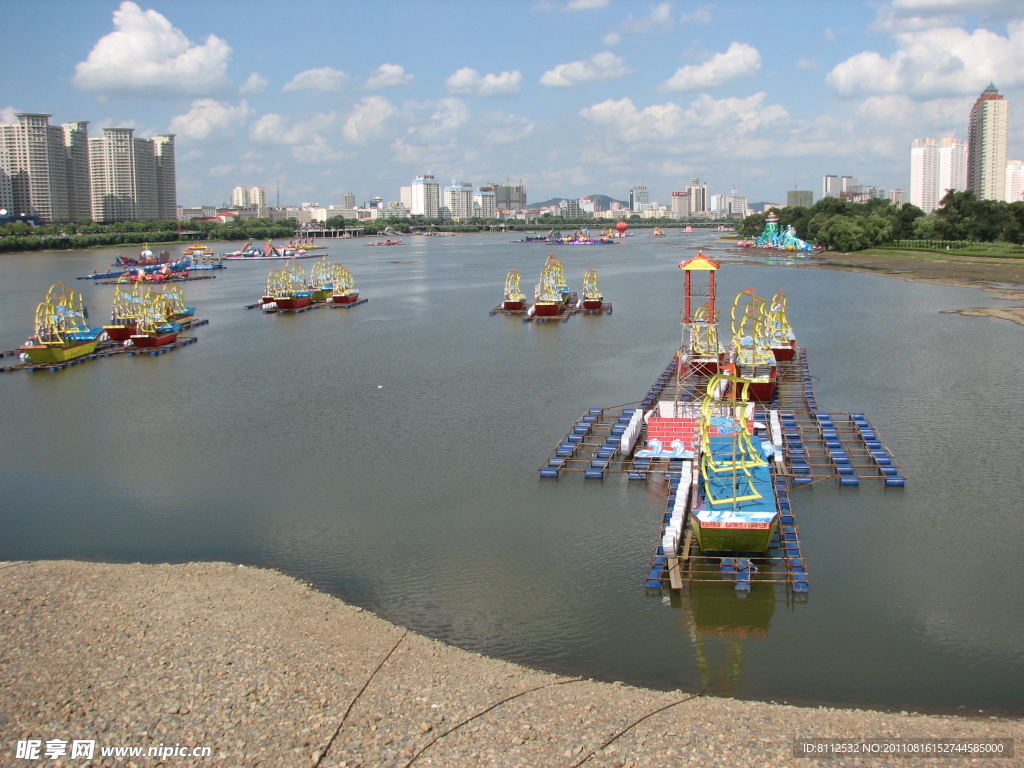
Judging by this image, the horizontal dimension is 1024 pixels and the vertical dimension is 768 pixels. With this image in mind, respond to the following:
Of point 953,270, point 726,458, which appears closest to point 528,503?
point 726,458

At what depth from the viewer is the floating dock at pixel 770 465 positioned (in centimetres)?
1079

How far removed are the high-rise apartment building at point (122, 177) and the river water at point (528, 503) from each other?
122 m

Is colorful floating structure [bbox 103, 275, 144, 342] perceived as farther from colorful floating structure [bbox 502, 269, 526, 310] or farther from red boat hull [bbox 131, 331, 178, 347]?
colorful floating structure [bbox 502, 269, 526, 310]

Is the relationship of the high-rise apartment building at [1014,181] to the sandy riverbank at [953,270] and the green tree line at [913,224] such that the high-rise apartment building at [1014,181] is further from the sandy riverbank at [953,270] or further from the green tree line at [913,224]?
the sandy riverbank at [953,270]

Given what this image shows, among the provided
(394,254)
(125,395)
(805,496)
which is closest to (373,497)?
(805,496)

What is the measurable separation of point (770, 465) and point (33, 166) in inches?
5427

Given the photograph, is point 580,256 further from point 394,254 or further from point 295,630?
point 295,630

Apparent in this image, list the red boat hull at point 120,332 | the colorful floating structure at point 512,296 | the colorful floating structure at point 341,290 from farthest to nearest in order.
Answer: the colorful floating structure at point 341,290, the colorful floating structure at point 512,296, the red boat hull at point 120,332

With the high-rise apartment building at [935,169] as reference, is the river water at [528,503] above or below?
below

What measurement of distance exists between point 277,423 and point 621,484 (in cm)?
831

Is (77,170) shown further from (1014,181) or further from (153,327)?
(1014,181)

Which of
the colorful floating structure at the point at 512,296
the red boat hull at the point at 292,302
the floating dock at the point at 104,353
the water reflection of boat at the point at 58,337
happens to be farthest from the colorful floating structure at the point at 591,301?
the water reflection of boat at the point at 58,337

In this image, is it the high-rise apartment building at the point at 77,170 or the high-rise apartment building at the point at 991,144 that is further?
the high-rise apartment building at the point at 77,170

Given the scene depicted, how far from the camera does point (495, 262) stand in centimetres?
7612
